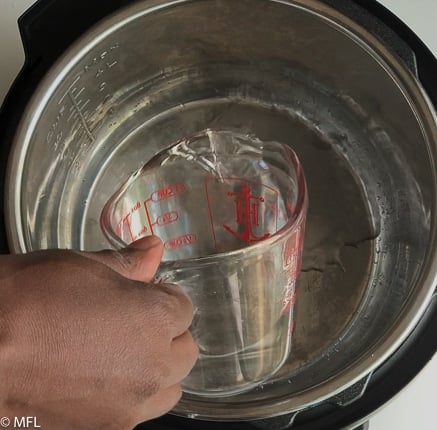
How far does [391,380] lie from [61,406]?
0.32 metres

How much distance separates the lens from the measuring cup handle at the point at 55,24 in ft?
2.35

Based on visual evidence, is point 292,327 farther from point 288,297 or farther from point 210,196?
point 210,196

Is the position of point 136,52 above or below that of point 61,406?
above

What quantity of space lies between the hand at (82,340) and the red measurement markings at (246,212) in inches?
12.3

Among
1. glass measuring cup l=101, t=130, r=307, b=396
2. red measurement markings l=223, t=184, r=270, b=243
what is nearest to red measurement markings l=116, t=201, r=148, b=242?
glass measuring cup l=101, t=130, r=307, b=396

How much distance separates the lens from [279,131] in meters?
0.91

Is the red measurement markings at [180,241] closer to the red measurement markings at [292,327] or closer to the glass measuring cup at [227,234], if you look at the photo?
the glass measuring cup at [227,234]

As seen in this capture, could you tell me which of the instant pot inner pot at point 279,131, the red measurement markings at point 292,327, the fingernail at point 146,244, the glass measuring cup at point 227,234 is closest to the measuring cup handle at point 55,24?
the instant pot inner pot at point 279,131

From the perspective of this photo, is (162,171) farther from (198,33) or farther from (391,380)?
(391,380)

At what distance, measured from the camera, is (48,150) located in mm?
797

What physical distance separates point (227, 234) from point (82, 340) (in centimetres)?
39

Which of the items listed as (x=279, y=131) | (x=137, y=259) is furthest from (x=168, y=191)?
(x=137, y=259)

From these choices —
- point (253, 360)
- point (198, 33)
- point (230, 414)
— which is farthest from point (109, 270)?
point (198, 33)

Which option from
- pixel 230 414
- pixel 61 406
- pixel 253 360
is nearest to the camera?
pixel 61 406
